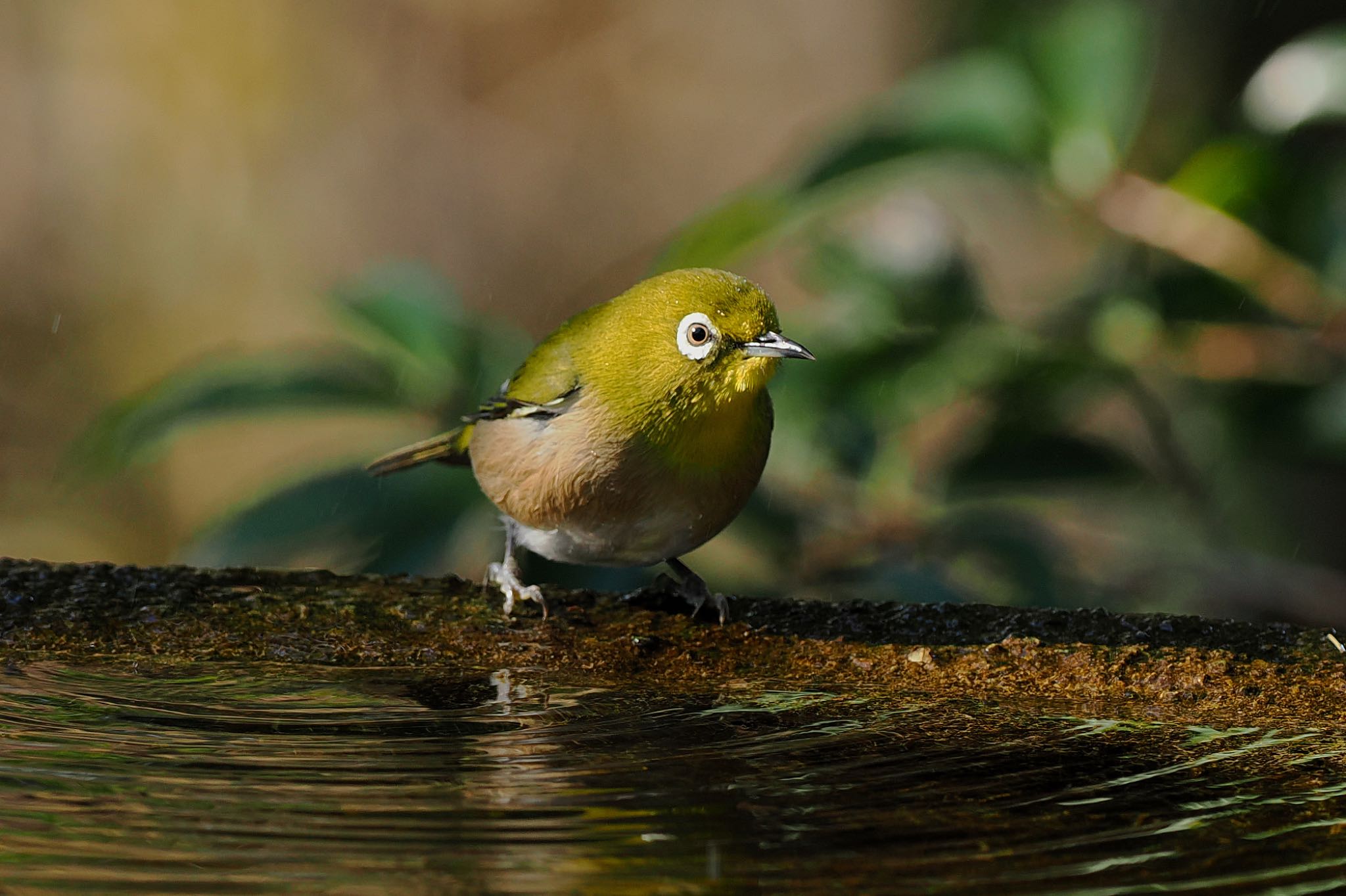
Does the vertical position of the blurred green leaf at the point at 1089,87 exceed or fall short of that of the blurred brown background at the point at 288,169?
it falls short

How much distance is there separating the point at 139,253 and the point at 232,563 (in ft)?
23.3

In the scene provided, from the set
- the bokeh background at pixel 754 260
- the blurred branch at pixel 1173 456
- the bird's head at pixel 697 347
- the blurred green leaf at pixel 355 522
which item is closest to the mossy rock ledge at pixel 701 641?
the bird's head at pixel 697 347

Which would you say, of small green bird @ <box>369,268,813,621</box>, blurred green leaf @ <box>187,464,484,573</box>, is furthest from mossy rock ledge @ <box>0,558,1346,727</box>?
blurred green leaf @ <box>187,464,484,573</box>

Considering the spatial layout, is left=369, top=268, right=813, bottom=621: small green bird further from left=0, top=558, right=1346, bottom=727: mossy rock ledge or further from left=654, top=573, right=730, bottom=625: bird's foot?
left=0, top=558, right=1346, bottom=727: mossy rock ledge

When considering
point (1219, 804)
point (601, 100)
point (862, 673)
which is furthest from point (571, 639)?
point (601, 100)

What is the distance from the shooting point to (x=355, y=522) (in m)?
4.01

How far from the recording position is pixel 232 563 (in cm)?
406

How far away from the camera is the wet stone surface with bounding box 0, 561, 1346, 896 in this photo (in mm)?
1601

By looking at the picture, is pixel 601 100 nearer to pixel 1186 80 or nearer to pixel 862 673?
pixel 1186 80

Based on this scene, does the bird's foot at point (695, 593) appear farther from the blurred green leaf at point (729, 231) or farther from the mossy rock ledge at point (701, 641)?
the blurred green leaf at point (729, 231)

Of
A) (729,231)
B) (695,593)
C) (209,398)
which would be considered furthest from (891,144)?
(209,398)

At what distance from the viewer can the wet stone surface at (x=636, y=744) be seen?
160 centimetres

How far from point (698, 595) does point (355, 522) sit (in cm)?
122

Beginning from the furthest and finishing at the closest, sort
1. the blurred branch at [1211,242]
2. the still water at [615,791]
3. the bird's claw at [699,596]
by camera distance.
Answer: the blurred branch at [1211,242], the bird's claw at [699,596], the still water at [615,791]
